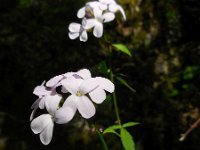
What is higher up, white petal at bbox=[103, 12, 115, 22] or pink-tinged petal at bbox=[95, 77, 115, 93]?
pink-tinged petal at bbox=[95, 77, 115, 93]

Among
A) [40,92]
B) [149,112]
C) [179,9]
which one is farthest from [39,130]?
[179,9]

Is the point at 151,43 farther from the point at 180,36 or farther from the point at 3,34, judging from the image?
the point at 3,34

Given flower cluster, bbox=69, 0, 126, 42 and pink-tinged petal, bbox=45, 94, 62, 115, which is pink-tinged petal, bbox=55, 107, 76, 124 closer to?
pink-tinged petal, bbox=45, 94, 62, 115

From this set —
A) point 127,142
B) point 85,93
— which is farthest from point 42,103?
point 127,142

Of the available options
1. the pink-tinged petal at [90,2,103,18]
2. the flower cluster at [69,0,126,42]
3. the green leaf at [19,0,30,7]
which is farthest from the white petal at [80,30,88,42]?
the green leaf at [19,0,30,7]

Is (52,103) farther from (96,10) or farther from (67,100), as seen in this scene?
(96,10)

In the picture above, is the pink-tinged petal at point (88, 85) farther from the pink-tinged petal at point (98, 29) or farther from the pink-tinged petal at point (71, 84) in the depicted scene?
the pink-tinged petal at point (98, 29)

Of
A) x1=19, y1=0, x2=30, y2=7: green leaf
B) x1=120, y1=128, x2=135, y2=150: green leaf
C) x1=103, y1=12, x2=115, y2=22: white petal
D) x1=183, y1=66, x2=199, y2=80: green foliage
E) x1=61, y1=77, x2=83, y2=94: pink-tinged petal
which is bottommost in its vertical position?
x1=183, y1=66, x2=199, y2=80: green foliage

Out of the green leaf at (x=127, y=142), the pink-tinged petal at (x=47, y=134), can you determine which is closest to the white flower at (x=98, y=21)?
the green leaf at (x=127, y=142)
